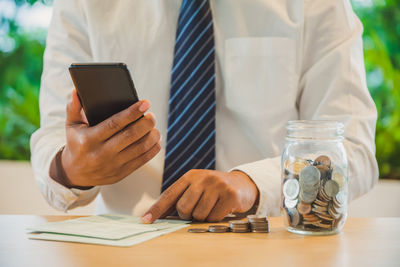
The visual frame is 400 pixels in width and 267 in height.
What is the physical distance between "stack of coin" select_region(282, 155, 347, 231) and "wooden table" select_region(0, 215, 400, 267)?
3cm

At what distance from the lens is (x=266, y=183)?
3.74 feet

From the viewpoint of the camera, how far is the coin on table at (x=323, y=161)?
2.82ft

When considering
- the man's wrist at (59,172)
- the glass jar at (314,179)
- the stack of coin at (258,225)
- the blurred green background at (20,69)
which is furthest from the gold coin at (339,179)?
the blurred green background at (20,69)

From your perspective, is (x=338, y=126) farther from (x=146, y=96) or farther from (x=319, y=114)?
(x=146, y=96)

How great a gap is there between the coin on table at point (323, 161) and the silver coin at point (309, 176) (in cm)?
2

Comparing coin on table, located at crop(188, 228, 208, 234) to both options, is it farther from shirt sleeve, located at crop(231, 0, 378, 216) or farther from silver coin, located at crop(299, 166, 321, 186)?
shirt sleeve, located at crop(231, 0, 378, 216)

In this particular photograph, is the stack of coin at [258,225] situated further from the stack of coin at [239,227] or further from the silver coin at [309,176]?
the silver coin at [309,176]

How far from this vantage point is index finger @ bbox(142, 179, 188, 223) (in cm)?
99

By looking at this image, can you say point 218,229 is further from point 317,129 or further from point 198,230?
point 317,129

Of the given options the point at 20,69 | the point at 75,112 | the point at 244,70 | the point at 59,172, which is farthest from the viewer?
the point at 20,69

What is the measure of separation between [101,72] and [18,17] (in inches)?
96.3

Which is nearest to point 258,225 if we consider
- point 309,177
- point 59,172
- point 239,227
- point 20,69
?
point 239,227

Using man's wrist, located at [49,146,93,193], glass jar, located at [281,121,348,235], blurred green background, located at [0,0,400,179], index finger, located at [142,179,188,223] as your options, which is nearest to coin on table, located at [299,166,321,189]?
glass jar, located at [281,121,348,235]

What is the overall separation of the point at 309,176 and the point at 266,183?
30 cm
